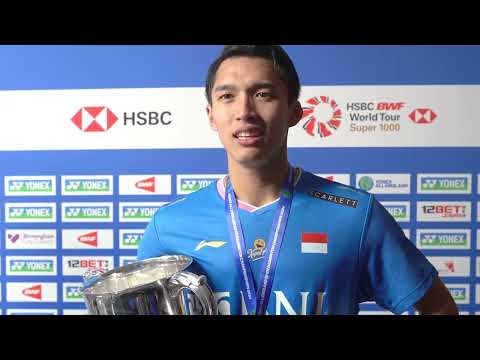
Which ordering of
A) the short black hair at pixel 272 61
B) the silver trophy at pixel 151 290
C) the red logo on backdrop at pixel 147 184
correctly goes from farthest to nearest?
1. the red logo on backdrop at pixel 147 184
2. the short black hair at pixel 272 61
3. the silver trophy at pixel 151 290

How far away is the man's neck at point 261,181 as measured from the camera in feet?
6.12

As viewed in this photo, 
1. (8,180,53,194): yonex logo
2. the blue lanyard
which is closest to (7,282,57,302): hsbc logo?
(8,180,53,194): yonex logo

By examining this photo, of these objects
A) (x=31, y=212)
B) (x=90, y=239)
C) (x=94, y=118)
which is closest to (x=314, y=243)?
(x=90, y=239)

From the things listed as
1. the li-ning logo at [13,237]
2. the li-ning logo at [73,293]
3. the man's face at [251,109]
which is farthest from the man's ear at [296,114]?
the li-ning logo at [13,237]

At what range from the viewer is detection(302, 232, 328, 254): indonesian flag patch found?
1832mm

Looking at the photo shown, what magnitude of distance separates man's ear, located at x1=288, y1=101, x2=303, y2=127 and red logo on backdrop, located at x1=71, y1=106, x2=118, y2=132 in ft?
2.47

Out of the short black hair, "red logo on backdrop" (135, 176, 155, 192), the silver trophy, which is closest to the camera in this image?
the silver trophy

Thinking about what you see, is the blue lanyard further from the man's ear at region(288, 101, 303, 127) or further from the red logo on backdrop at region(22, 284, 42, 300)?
the red logo on backdrop at region(22, 284, 42, 300)

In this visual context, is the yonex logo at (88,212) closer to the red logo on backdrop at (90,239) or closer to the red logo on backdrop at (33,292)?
the red logo on backdrop at (90,239)

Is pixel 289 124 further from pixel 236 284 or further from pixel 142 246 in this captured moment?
pixel 142 246

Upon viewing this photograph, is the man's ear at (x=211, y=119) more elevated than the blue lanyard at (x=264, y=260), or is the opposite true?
the man's ear at (x=211, y=119)

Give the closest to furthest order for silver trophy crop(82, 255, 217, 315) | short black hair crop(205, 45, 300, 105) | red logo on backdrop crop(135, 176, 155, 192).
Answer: silver trophy crop(82, 255, 217, 315), short black hair crop(205, 45, 300, 105), red logo on backdrop crop(135, 176, 155, 192)

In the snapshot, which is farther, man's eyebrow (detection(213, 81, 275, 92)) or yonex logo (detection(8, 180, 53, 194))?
yonex logo (detection(8, 180, 53, 194))

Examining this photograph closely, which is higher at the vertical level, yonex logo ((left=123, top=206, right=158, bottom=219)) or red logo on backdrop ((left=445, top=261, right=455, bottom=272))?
yonex logo ((left=123, top=206, right=158, bottom=219))
